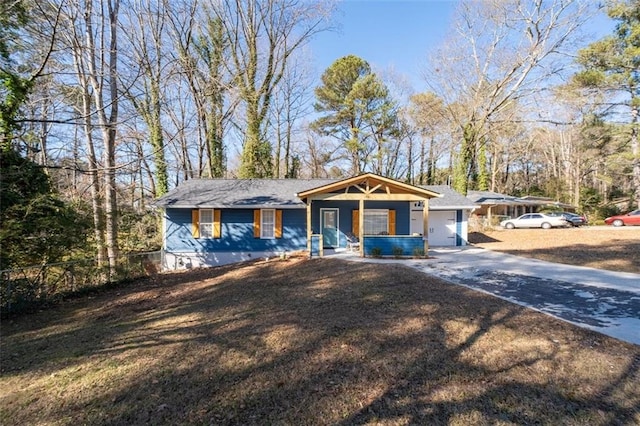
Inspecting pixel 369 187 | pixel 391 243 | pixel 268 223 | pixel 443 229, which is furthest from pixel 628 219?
pixel 268 223

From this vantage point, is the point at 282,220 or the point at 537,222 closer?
the point at 282,220

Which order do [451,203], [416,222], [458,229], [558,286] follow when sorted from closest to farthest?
1. [558,286]
2. [451,203]
3. [416,222]
4. [458,229]

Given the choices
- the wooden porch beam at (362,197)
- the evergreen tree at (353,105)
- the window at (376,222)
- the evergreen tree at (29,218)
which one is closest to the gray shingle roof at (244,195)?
the wooden porch beam at (362,197)

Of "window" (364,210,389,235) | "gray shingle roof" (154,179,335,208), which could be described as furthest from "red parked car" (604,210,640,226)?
"gray shingle roof" (154,179,335,208)

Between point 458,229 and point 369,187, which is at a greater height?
point 369,187

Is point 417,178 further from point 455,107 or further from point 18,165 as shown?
point 18,165

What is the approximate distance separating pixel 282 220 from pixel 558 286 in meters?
10.1

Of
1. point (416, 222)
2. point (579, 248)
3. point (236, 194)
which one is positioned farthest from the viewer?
point (416, 222)

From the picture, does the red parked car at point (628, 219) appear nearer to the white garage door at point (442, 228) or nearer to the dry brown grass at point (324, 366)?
the white garage door at point (442, 228)

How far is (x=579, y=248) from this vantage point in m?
13.9

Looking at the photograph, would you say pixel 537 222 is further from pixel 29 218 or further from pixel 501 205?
pixel 29 218

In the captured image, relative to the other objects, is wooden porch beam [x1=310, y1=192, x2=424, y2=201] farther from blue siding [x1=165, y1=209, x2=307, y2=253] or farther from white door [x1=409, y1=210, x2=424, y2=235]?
white door [x1=409, y1=210, x2=424, y2=235]

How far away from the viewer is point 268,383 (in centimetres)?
365

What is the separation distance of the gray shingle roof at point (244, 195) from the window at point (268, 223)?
548 mm
